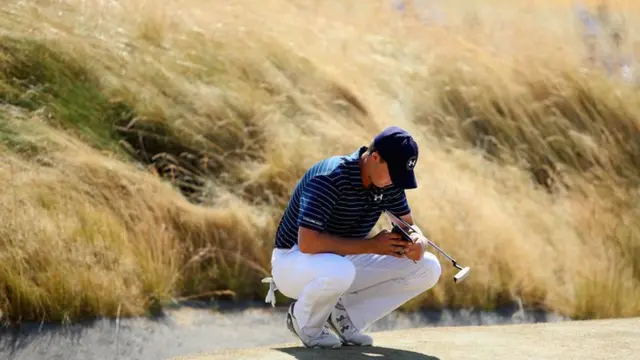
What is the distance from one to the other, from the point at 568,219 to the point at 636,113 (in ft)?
8.74

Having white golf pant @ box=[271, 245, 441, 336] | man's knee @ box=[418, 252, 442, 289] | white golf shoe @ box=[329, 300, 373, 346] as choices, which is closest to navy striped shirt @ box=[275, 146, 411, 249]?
white golf pant @ box=[271, 245, 441, 336]

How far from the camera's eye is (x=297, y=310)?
20.3ft

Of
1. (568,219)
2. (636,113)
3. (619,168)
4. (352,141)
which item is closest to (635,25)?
(636,113)

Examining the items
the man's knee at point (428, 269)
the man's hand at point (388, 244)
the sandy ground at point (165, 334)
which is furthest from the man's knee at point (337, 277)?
the sandy ground at point (165, 334)

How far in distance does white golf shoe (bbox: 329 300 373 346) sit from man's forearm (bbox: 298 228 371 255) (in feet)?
1.69

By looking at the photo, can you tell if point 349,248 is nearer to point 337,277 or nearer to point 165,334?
point 337,277

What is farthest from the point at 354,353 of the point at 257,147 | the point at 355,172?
the point at 257,147

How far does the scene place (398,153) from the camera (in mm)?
5863

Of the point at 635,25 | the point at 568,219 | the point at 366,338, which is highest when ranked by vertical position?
the point at 635,25

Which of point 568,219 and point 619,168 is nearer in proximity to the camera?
point 568,219

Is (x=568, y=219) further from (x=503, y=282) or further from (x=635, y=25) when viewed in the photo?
(x=635, y=25)

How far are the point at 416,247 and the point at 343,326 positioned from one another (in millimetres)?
647

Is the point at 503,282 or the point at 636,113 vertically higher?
the point at 636,113

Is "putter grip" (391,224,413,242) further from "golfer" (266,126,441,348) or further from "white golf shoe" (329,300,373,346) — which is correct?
"white golf shoe" (329,300,373,346)
